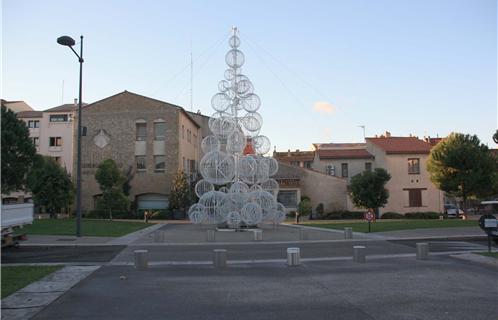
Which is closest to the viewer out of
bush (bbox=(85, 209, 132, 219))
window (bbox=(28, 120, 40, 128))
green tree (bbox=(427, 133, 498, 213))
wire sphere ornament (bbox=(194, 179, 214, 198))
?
wire sphere ornament (bbox=(194, 179, 214, 198))

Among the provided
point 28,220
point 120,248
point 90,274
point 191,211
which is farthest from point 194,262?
point 191,211

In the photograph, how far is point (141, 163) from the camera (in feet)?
144

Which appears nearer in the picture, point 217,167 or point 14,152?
point 217,167

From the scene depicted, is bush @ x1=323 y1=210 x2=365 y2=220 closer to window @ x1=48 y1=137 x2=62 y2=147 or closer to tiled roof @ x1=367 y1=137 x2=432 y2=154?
tiled roof @ x1=367 y1=137 x2=432 y2=154

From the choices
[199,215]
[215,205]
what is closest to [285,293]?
[215,205]

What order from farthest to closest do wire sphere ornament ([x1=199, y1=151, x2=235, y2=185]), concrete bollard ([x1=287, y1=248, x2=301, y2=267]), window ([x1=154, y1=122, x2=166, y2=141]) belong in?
1. window ([x1=154, y1=122, x2=166, y2=141])
2. wire sphere ornament ([x1=199, y1=151, x2=235, y2=185])
3. concrete bollard ([x1=287, y1=248, x2=301, y2=267])

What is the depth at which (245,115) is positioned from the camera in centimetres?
2686

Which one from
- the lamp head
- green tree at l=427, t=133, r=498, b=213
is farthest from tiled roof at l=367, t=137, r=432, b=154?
the lamp head

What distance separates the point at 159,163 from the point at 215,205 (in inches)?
767

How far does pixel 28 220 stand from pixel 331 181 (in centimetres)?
3312

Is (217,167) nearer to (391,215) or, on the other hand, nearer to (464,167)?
(464,167)

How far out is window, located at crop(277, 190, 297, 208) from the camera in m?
44.8

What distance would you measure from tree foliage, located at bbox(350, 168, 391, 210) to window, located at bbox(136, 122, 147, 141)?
20.2 metres

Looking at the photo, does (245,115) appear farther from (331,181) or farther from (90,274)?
(331,181)
